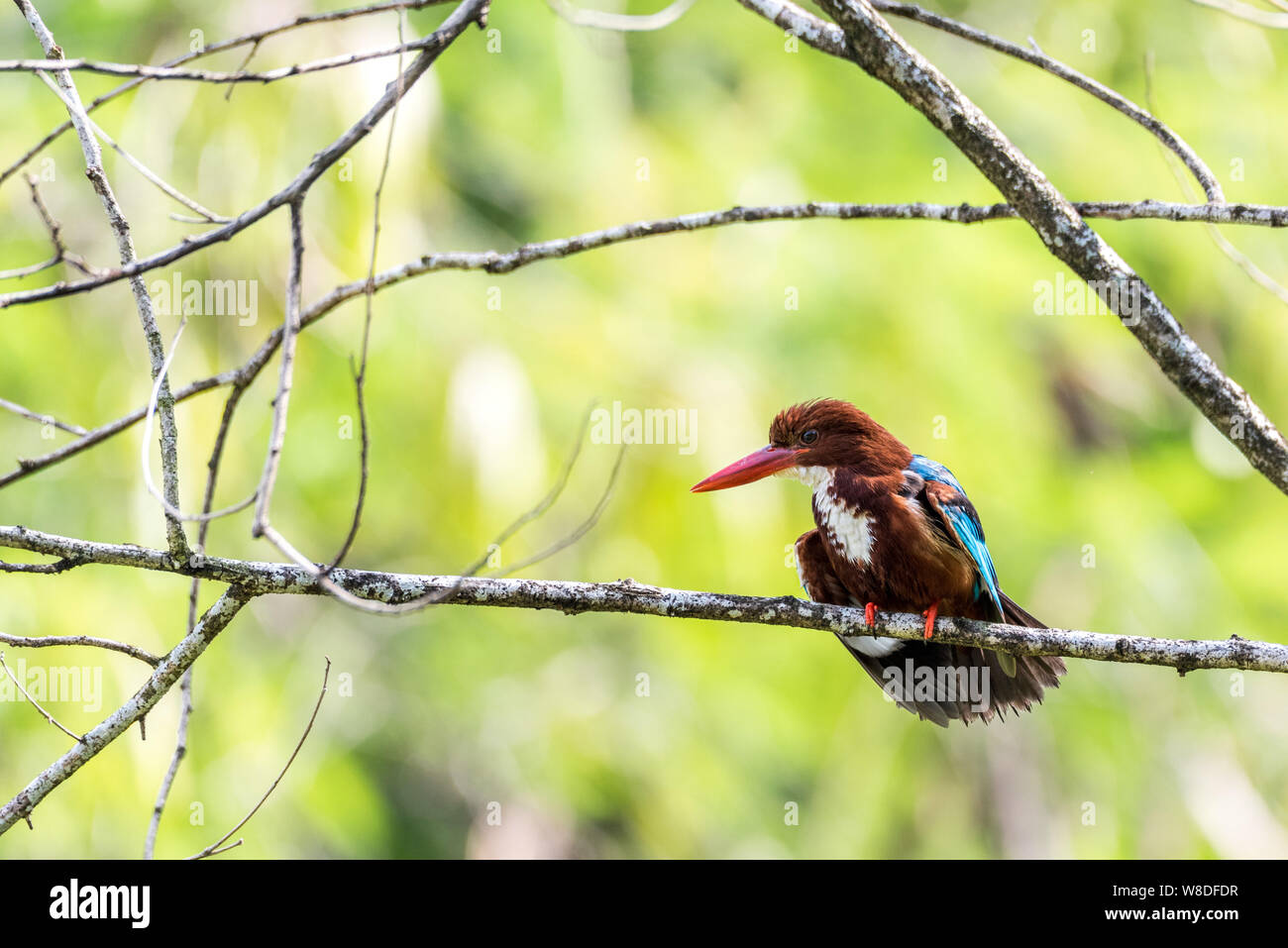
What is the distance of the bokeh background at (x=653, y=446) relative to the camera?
259 inches

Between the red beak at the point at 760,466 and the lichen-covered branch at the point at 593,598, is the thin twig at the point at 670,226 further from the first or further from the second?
the red beak at the point at 760,466

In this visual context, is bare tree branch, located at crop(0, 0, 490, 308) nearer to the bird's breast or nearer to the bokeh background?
the bird's breast

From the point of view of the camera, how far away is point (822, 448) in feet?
10.5

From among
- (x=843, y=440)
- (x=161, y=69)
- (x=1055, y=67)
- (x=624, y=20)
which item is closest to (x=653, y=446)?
(x=843, y=440)

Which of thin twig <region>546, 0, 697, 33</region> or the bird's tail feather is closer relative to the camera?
thin twig <region>546, 0, 697, 33</region>

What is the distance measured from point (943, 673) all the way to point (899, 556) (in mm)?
456

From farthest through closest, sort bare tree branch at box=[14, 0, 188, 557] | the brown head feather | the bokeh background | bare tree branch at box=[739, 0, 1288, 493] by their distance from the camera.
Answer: the bokeh background, the brown head feather, bare tree branch at box=[739, 0, 1288, 493], bare tree branch at box=[14, 0, 188, 557]

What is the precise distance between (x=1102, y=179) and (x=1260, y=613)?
12.3ft

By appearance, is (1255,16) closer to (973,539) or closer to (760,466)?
(973,539)

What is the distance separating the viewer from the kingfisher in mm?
2926

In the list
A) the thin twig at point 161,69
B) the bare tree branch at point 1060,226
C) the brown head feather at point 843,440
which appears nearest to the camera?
the thin twig at point 161,69

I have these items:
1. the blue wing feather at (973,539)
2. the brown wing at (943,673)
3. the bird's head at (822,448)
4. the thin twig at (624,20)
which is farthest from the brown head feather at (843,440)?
the thin twig at (624,20)

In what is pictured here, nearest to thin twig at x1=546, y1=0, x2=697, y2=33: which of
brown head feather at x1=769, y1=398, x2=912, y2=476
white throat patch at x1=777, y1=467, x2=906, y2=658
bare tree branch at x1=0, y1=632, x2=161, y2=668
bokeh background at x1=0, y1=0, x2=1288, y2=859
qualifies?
brown head feather at x1=769, y1=398, x2=912, y2=476
